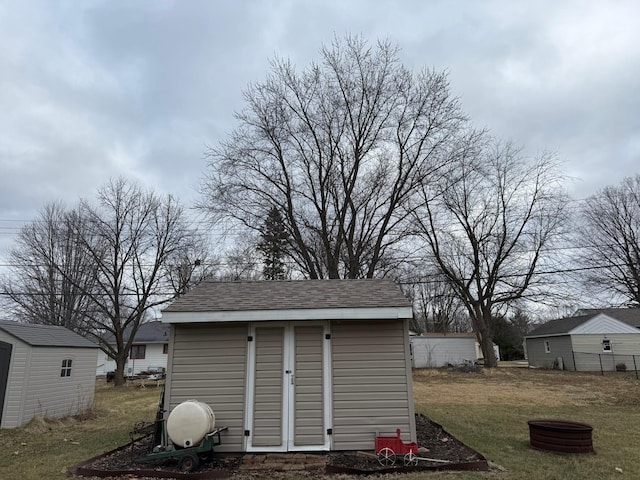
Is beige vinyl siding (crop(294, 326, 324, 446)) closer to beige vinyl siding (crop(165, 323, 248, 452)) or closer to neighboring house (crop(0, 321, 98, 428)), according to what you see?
beige vinyl siding (crop(165, 323, 248, 452))

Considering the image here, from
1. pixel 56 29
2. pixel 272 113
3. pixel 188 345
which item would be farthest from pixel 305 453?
pixel 272 113

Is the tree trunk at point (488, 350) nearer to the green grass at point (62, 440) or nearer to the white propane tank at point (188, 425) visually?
the green grass at point (62, 440)

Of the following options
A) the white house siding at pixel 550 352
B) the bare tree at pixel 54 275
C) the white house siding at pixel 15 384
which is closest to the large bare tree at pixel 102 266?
the bare tree at pixel 54 275

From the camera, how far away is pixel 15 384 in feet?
33.8

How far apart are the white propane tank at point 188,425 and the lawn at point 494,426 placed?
1.33m

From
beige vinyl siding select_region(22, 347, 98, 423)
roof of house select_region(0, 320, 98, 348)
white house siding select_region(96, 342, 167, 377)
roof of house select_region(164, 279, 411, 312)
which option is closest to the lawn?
beige vinyl siding select_region(22, 347, 98, 423)

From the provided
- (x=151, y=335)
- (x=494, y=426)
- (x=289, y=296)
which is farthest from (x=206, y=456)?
(x=151, y=335)

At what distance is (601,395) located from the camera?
13508mm

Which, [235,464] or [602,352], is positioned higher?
[602,352]

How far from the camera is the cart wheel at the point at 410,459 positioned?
18.1 feet

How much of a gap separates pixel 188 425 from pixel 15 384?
7520mm

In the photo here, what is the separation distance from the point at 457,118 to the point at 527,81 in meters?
6.90

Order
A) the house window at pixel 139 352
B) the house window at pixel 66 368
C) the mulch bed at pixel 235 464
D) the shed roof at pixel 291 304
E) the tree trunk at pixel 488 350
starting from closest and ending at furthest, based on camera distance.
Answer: the mulch bed at pixel 235 464 < the shed roof at pixel 291 304 < the house window at pixel 66 368 < the tree trunk at pixel 488 350 < the house window at pixel 139 352

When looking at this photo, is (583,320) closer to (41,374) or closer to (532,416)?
(532,416)
